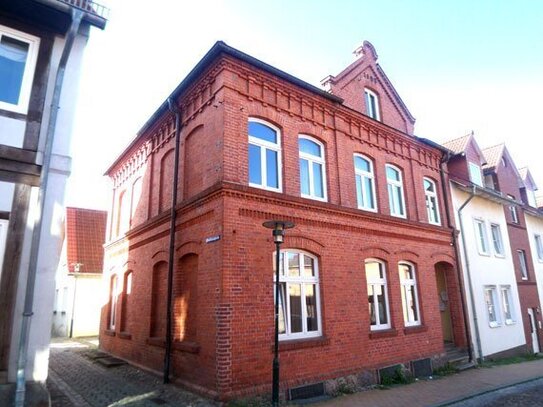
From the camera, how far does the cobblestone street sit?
8.48 metres

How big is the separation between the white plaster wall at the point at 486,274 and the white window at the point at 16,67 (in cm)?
1546

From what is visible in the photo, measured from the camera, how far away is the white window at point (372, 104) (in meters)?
14.5

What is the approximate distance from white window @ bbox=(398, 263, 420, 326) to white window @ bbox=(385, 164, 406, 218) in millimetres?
1866

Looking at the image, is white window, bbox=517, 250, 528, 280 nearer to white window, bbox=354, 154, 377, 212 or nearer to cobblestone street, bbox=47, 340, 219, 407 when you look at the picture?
white window, bbox=354, 154, 377, 212

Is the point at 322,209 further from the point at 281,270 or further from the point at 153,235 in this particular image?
the point at 153,235

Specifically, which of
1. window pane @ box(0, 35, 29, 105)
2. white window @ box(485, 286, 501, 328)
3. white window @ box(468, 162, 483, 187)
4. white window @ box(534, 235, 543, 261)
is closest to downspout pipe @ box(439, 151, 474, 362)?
white window @ box(485, 286, 501, 328)

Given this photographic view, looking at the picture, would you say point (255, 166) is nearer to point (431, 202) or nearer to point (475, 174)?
point (431, 202)

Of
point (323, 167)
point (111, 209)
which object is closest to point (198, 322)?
point (323, 167)

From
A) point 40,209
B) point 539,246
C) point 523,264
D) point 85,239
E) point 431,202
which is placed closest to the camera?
point 40,209

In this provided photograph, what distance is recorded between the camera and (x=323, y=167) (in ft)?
38.5

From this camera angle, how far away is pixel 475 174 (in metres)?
19.0

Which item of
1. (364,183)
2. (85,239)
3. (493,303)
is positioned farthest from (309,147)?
(85,239)

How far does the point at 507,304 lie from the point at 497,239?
306 cm

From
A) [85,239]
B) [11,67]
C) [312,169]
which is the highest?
[11,67]
